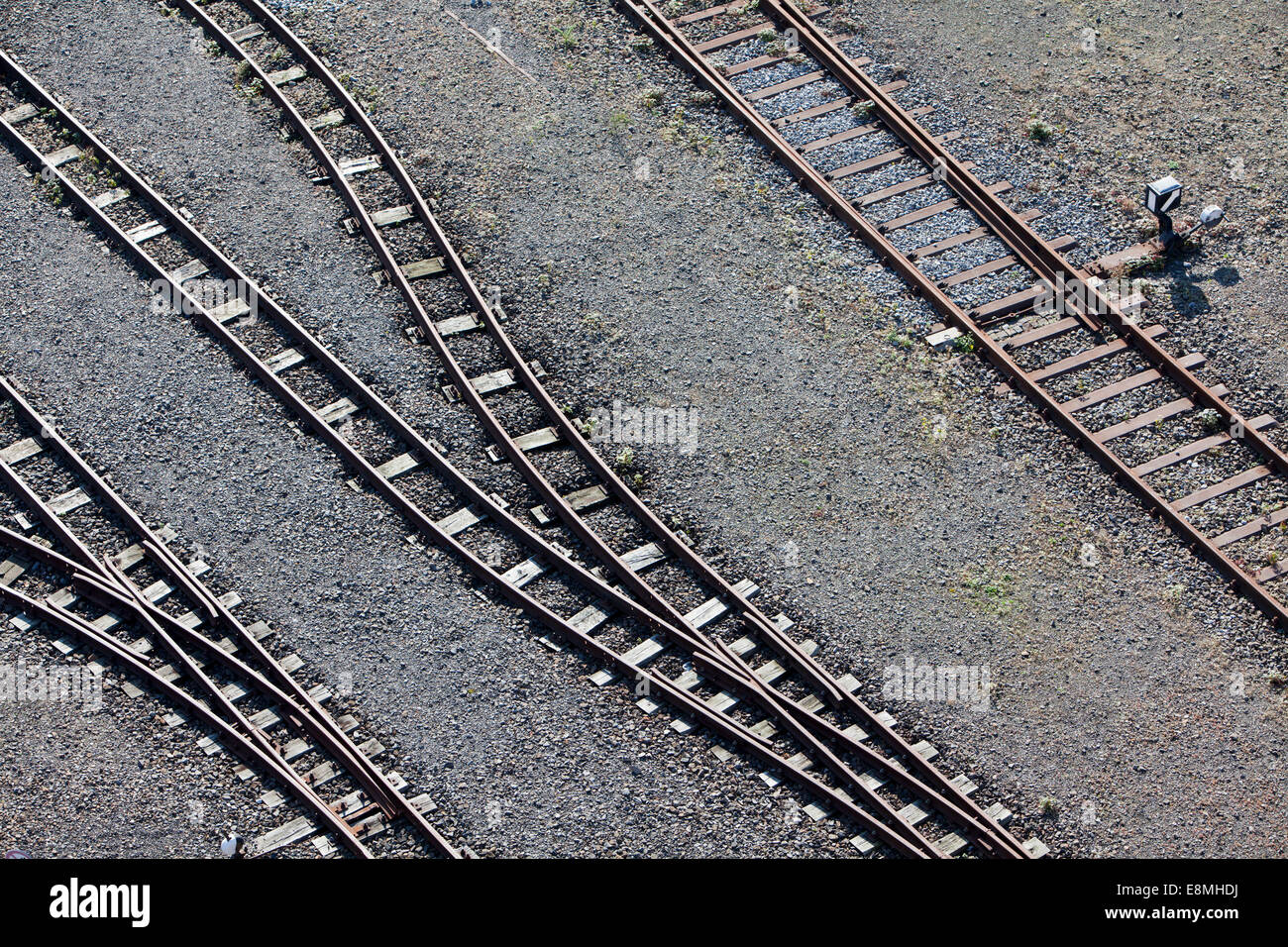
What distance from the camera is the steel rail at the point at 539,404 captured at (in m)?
14.3

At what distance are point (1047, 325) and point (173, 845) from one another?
11.0 m

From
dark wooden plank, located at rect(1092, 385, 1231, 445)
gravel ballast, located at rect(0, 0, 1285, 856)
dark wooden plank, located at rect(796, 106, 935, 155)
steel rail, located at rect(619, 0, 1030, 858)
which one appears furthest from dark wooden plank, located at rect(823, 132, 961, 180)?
dark wooden plank, located at rect(1092, 385, 1231, 445)

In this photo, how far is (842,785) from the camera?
13.9 meters

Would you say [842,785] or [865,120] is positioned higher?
[865,120]

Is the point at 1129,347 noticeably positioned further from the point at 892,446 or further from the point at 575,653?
the point at 575,653

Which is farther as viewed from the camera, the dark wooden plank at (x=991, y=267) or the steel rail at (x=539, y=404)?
the dark wooden plank at (x=991, y=267)

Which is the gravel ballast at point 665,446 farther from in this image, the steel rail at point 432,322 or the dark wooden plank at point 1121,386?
the dark wooden plank at point 1121,386

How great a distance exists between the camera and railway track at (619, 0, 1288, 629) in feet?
52.2

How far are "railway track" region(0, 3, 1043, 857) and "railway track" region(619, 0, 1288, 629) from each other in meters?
4.24

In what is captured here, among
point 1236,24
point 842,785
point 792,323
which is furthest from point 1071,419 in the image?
point 1236,24

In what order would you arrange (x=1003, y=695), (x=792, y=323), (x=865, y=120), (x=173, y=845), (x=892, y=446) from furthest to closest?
(x=865, y=120) → (x=792, y=323) → (x=892, y=446) → (x=1003, y=695) → (x=173, y=845)

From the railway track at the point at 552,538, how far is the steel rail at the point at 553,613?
0.07 feet

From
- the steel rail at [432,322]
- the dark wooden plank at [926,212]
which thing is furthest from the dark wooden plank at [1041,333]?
the steel rail at [432,322]

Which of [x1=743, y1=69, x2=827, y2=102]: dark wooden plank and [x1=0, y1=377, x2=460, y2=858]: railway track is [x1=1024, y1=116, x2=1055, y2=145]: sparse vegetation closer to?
[x1=743, y1=69, x2=827, y2=102]: dark wooden plank
